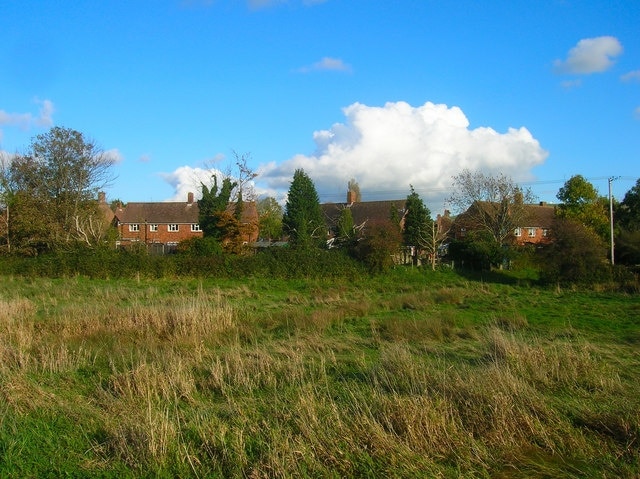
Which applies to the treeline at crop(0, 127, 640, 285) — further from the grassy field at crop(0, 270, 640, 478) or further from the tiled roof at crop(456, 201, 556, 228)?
the grassy field at crop(0, 270, 640, 478)

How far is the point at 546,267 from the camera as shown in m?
35.3

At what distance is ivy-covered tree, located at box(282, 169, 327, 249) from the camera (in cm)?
4691

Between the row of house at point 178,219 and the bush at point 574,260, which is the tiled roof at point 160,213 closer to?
the row of house at point 178,219

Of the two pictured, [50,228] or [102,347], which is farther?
[50,228]

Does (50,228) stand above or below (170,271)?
above

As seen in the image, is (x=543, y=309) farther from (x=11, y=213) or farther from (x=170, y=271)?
(x=11, y=213)

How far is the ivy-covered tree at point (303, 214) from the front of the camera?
46906mm

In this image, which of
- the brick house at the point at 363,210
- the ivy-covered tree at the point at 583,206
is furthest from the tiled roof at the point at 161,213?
the ivy-covered tree at the point at 583,206

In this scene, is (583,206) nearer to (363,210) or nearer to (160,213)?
(363,210)

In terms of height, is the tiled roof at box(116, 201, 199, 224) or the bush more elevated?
the tiled roof at box(116, 201, 199, 224)

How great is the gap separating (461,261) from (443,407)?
3975 cm

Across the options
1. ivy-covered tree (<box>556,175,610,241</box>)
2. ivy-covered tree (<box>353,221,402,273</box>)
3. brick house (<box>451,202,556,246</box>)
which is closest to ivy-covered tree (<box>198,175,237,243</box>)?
ivy-covered tree (<box>353,221,402,273</box>)

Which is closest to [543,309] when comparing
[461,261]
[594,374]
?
[594,374]

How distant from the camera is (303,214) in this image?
4734 centimetres
